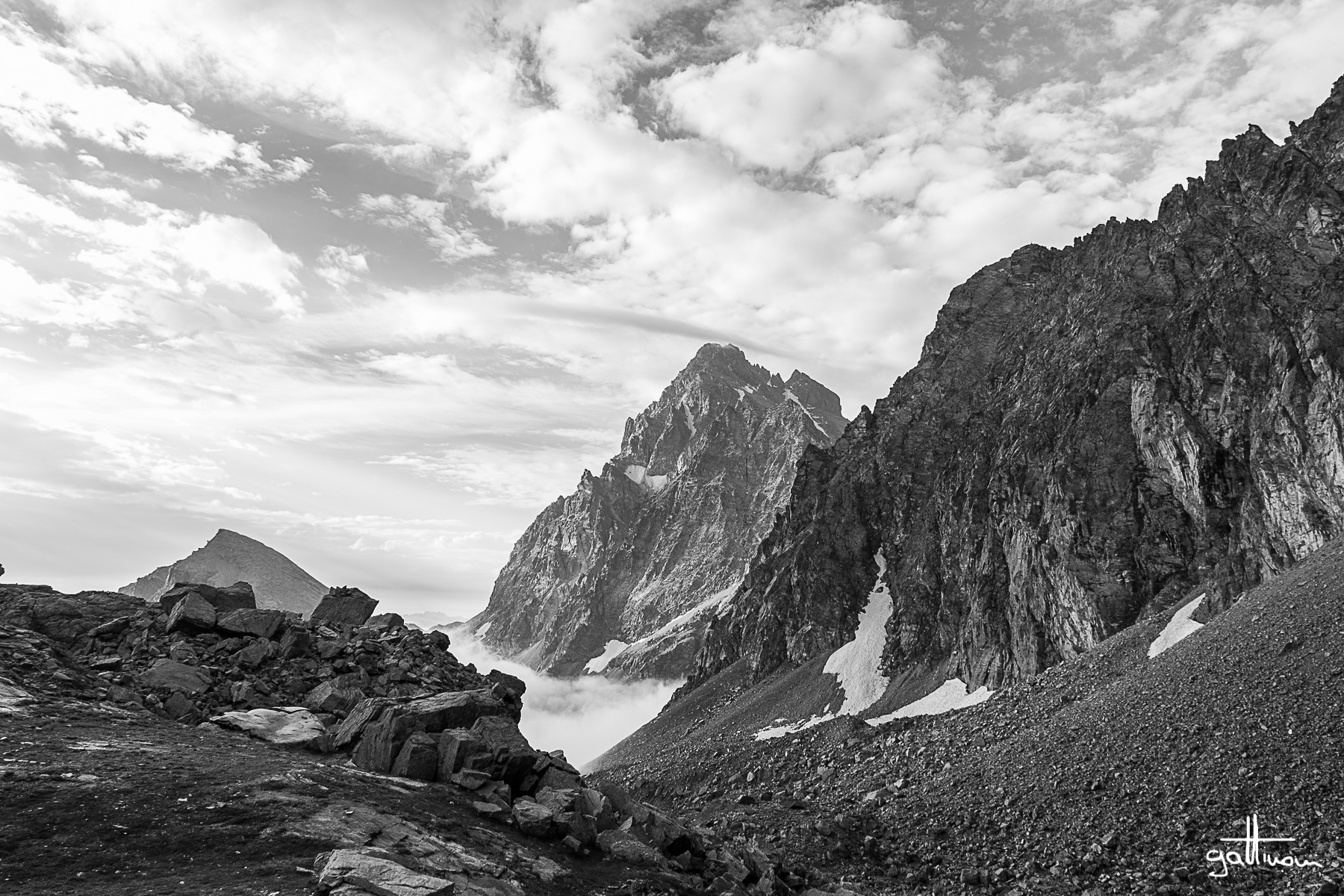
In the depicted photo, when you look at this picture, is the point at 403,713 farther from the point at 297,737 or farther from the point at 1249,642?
the point at 1249,642

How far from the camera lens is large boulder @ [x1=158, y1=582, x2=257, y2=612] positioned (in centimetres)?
3378

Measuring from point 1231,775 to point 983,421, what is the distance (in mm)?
98489

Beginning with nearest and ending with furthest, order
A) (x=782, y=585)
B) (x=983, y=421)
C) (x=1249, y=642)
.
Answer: (x=1249, y=642), (x=983, y=421), (x=782, y=585)

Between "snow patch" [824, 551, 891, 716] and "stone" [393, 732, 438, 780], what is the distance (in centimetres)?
8382

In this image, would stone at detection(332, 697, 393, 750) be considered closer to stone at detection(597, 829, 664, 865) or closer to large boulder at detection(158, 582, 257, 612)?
stone at detection(597, 829, 664, 865)

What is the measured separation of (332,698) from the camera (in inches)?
1128

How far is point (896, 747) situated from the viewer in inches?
2697

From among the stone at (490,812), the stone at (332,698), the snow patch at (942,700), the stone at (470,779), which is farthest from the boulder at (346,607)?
the snow patch at (942,700)

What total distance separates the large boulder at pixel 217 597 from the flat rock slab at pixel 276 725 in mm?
9175

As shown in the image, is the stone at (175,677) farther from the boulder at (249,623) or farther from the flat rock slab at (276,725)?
the boulder at (249,623)

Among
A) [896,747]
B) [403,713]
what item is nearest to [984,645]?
[896,747]

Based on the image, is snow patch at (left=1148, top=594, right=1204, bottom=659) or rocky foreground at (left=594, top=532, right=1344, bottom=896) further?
snow patch at (left=1148, top=594, right=1204, bottom=659)

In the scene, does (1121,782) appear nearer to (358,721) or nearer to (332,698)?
(358,721)

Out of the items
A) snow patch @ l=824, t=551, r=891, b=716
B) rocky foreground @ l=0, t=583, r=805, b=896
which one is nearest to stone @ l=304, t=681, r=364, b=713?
rocky foreground @ l=0, t=583, r=805, b=896
